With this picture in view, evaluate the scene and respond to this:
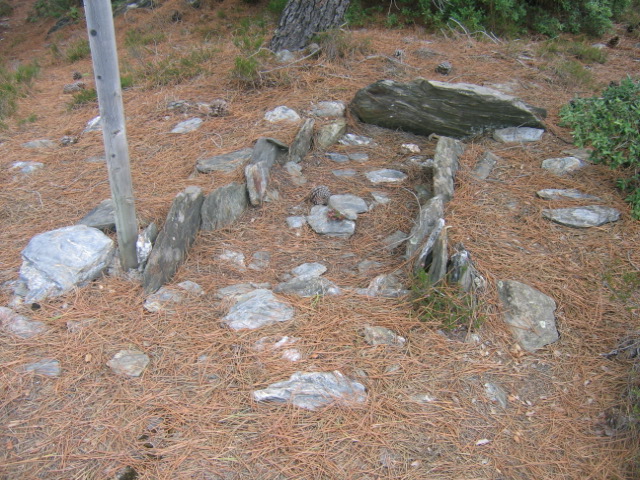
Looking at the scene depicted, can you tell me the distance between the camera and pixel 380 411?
2277 mm

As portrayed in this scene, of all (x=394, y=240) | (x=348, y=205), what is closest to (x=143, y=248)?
(x=348, y=205)

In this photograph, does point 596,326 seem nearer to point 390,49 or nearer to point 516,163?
point 516,163

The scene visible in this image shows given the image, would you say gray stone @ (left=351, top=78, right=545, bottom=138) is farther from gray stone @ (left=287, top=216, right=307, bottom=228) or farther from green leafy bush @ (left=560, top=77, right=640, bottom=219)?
gray stone @ (left=287, top=216, right=307, bottom=228)

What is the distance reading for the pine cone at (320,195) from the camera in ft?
12.1

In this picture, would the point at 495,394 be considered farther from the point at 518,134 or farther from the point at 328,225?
the point at 518,134

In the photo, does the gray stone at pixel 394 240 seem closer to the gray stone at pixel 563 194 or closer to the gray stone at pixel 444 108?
the gray stone at pixel 563 194

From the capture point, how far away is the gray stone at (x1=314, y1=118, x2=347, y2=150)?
435 centimetres

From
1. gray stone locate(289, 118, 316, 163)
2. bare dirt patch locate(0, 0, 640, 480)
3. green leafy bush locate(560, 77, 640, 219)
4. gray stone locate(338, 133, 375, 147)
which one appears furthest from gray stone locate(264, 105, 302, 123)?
green leafy bush locate(560, 77, 640, 219)

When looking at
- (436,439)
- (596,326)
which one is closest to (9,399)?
(436,439)

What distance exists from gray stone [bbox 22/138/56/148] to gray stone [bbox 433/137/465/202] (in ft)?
11.9

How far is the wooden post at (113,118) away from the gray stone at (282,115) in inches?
79.3

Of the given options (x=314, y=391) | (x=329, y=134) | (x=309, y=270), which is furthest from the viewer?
(x=329, y=134)

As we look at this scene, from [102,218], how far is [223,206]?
2.78 feet

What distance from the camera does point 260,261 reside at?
322 centimetres
